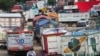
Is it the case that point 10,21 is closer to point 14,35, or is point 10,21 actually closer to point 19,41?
point 14,35

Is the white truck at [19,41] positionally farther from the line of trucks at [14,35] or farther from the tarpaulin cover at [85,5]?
the tarpaulin cover at [85,5]

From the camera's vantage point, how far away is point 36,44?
29297 millimetres

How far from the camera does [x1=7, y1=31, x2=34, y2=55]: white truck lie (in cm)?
2308

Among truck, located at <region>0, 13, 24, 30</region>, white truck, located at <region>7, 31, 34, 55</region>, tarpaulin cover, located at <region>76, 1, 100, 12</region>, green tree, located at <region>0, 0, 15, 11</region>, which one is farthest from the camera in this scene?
green tree, located at <region>0, 0, 15, 11</region>

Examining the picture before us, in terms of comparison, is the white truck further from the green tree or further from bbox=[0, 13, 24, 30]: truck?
the green tree

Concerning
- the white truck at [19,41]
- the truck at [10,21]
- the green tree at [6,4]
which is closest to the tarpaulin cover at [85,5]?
the truck at [10,21]

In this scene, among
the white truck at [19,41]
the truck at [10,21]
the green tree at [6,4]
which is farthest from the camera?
the green tree at [6,4]

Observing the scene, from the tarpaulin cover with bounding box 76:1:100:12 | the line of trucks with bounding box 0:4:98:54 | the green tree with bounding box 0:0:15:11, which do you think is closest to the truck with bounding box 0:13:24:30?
the line of trucks with bounding box 0:4:98:54

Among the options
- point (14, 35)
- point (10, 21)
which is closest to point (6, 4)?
point (10, 21)

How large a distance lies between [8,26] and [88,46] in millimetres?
10634

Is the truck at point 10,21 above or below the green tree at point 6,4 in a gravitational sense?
above

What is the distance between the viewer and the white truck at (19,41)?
23078 millimetres

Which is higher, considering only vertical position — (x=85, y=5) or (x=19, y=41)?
(x=85, y=5)

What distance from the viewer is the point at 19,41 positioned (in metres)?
23.0
